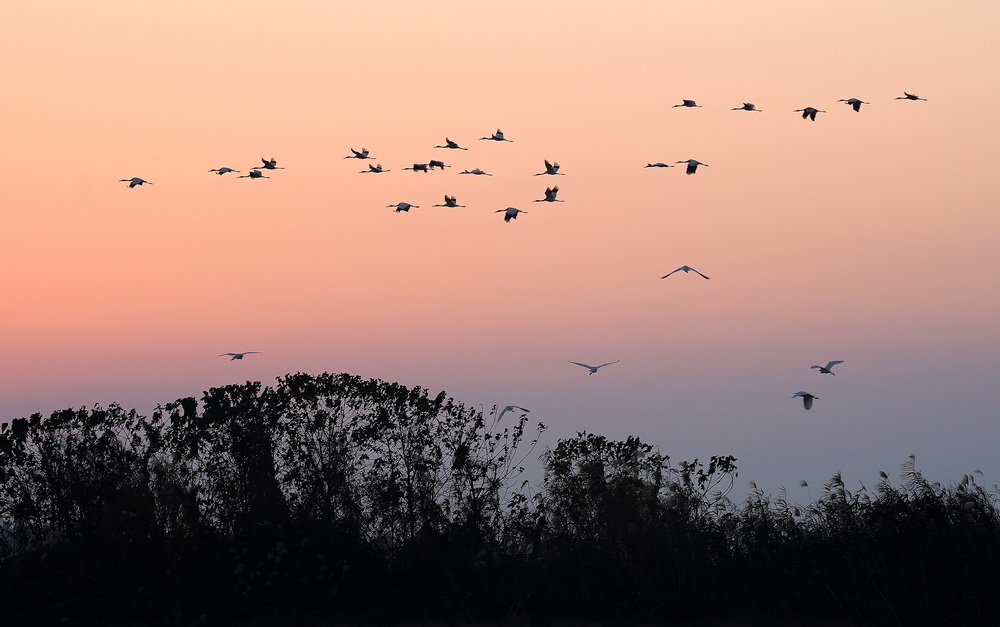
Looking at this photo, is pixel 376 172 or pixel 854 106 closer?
pixel 854 106

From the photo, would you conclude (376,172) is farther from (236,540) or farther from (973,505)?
(973,505)

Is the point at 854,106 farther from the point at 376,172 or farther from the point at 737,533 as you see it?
the point at 376,172

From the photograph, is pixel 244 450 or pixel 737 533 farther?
pixel 244 450

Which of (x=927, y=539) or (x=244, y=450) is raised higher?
(x=244, y=450)

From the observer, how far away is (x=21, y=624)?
68.0 feet

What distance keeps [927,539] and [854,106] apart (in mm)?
8342

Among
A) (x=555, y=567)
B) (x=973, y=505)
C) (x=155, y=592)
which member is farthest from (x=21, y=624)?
(x=973, y=505)

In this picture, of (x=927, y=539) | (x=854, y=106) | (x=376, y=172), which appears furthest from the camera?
(x=376, y=172)

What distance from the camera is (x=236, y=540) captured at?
70.9ft

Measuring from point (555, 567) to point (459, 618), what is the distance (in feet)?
6.56

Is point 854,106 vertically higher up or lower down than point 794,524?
higher up

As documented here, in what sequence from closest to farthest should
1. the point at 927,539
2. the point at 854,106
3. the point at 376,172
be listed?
the point at 927,539, the point at 854,106, the point at 376,172

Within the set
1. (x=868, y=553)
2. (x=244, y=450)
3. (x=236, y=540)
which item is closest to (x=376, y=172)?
(x=244, y=450)

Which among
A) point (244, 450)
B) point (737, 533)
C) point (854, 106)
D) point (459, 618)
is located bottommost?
point (459, 618)
